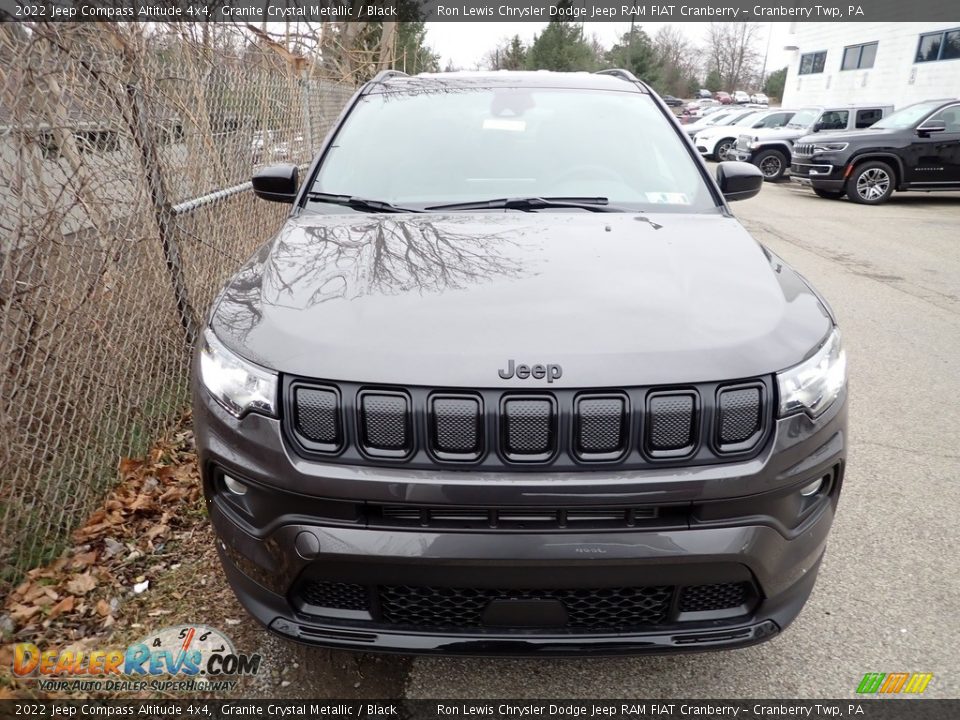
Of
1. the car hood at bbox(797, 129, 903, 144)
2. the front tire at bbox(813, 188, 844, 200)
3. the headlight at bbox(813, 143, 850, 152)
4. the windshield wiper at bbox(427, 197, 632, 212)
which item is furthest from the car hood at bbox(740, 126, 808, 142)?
the windshield wiper at bbox(427, 197, 632, 212)

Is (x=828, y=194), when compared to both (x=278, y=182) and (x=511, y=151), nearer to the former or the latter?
(x=511, y=151)

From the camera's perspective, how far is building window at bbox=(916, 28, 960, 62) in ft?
70.1

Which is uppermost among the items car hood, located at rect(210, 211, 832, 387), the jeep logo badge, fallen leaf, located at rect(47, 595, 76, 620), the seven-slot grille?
car hood, located at rect(210, 211, 832, 387)

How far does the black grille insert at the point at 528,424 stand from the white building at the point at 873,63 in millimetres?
26374

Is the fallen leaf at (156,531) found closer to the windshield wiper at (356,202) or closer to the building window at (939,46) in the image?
the windshield wiper at (356,202)

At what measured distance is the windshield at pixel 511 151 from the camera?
2801 millimetres

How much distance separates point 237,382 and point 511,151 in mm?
1789

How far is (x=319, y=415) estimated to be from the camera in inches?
65.1

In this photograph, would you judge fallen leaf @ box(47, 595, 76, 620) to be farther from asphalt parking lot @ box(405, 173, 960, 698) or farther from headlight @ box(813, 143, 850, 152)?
headlight @ box(813, 143, 850, 152)

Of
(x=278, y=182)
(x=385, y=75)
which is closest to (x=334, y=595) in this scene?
(x=278, y=182)

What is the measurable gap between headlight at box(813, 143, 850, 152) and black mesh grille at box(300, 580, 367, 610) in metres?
14.0

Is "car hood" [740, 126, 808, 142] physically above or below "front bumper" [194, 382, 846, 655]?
above

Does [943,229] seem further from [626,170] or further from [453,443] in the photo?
[453,443]

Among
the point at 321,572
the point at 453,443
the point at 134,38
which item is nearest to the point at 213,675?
the point at 321,572
